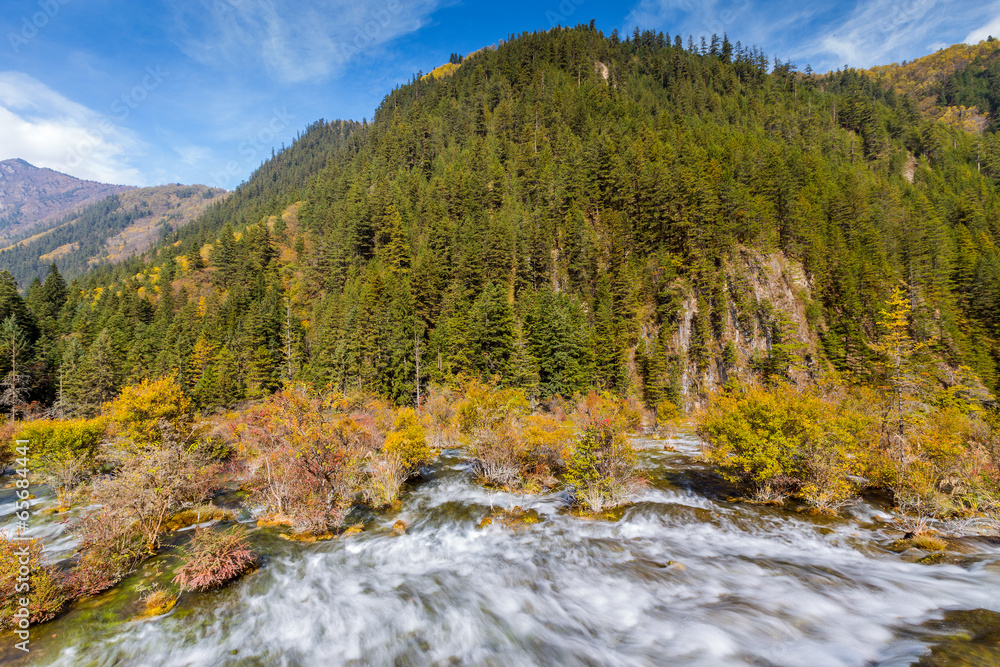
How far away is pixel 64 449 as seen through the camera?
66.9 ft

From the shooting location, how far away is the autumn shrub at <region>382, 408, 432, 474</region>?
64.9 feet

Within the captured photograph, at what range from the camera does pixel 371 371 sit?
46781mm

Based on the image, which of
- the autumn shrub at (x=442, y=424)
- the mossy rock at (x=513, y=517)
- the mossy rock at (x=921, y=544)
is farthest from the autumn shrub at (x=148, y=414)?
the mossy rock at (x=921, y=544)

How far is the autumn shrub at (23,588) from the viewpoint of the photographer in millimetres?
8531

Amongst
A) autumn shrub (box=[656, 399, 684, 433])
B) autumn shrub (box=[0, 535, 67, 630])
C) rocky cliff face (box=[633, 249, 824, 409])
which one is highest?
rocky cliff face (box=[633, 249, 824, 409])

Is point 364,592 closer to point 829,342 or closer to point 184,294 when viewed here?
point 829,342

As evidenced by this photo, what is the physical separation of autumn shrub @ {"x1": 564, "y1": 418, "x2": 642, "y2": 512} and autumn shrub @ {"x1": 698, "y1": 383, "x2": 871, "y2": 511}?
14.8ft

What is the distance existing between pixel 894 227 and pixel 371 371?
84177 millimetres

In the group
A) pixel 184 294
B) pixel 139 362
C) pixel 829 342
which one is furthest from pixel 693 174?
pixel 184 294

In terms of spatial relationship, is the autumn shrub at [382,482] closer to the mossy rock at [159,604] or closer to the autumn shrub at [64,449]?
the mossy rock at [159,604]

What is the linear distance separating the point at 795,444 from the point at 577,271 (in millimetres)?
43933

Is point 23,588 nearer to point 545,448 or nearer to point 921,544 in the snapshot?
point 545,448

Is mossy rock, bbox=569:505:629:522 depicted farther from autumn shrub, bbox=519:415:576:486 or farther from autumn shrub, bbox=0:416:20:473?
autumn shrub, bbox=0:416:20:473

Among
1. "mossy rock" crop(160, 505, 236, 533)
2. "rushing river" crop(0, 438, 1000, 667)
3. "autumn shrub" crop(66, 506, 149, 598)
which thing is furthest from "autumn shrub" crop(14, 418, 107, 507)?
"rushing river" crop(0, 438, 1000, 667)
